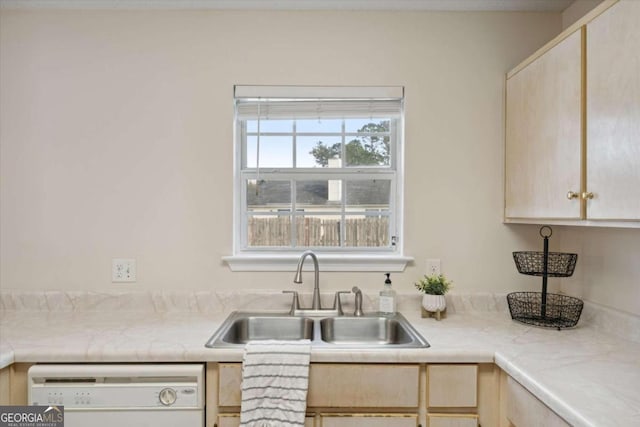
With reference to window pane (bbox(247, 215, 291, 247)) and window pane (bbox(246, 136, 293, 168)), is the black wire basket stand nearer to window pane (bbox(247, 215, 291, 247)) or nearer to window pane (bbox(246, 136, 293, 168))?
window pane (bbox(247, 215, 291, 247))

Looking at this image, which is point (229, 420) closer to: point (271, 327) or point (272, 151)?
point (271, 327)

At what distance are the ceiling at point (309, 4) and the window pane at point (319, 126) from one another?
562mm

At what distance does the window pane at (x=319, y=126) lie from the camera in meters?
2.05

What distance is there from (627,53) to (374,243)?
129cm

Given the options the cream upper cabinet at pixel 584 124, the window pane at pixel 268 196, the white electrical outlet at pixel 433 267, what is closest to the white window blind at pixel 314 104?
the window pane at pixel 268 196

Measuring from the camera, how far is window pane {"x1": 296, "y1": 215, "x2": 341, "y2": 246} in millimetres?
2064

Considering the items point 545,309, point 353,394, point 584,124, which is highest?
point 584,124

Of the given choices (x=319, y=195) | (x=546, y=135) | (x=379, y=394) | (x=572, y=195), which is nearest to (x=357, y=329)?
(x=379, y=394)

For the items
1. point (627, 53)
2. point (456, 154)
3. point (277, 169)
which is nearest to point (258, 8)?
point (277, 169)

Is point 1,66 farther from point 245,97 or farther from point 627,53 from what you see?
point 627,53

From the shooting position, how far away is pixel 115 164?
6.30ft

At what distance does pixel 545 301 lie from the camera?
5.57 feet

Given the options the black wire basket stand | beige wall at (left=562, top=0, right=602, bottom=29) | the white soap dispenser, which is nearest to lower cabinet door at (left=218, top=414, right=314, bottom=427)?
the white soap dispenser

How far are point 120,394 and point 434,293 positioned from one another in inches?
52.7
